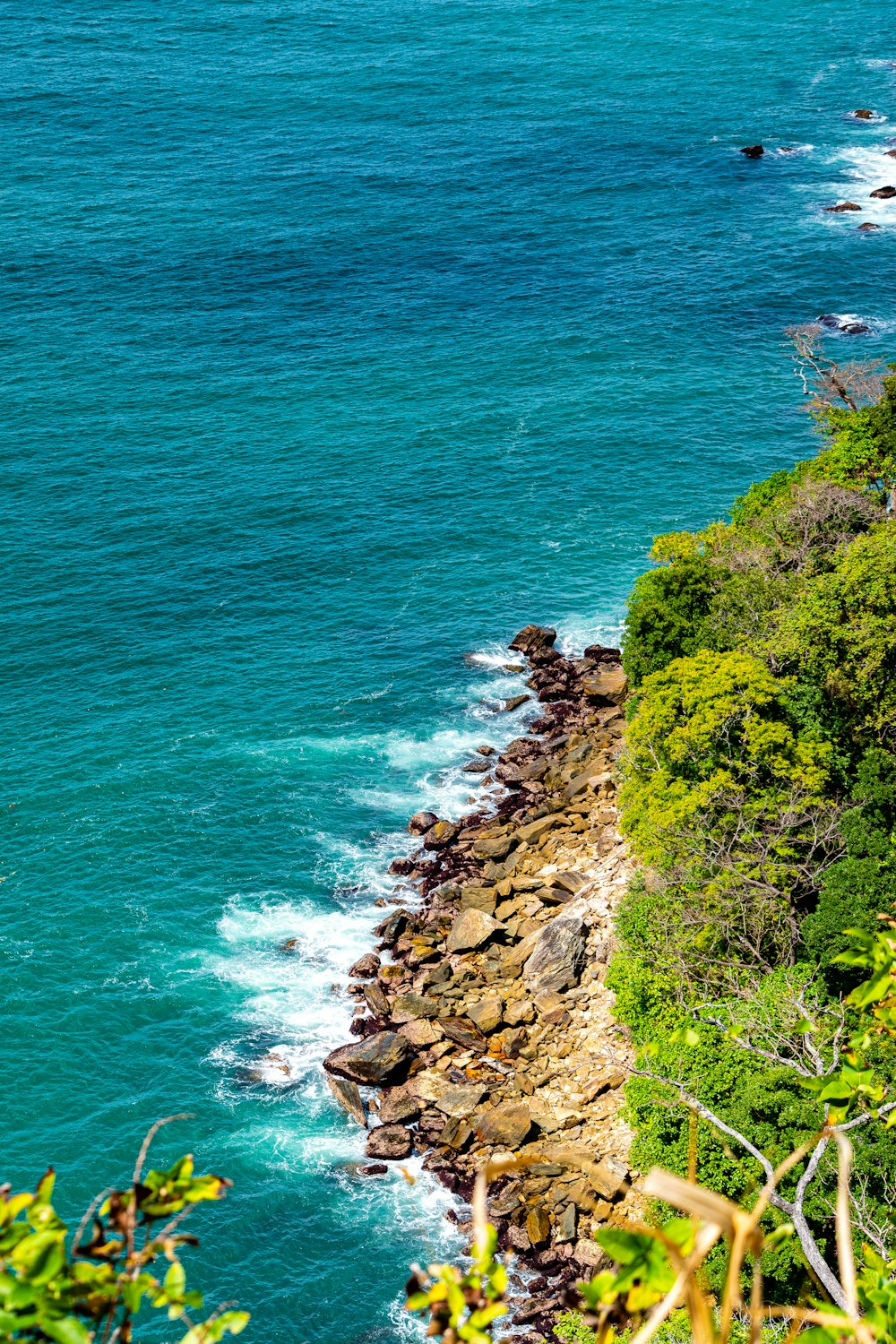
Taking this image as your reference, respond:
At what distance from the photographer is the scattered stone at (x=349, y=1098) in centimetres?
5197

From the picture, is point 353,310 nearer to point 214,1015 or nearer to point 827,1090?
point 214,1015

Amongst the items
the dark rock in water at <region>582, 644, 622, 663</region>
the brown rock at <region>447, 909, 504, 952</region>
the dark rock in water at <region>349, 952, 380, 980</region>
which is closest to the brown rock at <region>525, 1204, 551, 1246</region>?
the brown rock at <region>447, 909, 504, 952</region>

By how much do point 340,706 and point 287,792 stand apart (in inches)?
314

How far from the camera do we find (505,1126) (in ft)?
158

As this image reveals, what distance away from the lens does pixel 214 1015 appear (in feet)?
189

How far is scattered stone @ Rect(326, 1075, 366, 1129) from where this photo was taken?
2046 inches

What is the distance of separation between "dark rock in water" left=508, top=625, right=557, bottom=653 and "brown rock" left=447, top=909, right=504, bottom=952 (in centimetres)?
2353

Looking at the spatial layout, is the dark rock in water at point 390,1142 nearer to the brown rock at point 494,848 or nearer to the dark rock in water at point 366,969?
the dark rock in water at point 366,969

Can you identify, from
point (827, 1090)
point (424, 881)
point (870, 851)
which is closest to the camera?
point (827, 1090)

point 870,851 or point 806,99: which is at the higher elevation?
point 806,99

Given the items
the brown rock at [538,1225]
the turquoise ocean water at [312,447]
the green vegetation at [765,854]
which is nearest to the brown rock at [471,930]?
the turquoise ocean water at [312,447]

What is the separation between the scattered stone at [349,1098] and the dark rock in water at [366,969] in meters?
5.94

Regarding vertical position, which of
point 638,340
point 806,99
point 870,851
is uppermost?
point 806,99

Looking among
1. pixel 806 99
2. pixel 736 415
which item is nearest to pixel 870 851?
pixel 736 415
